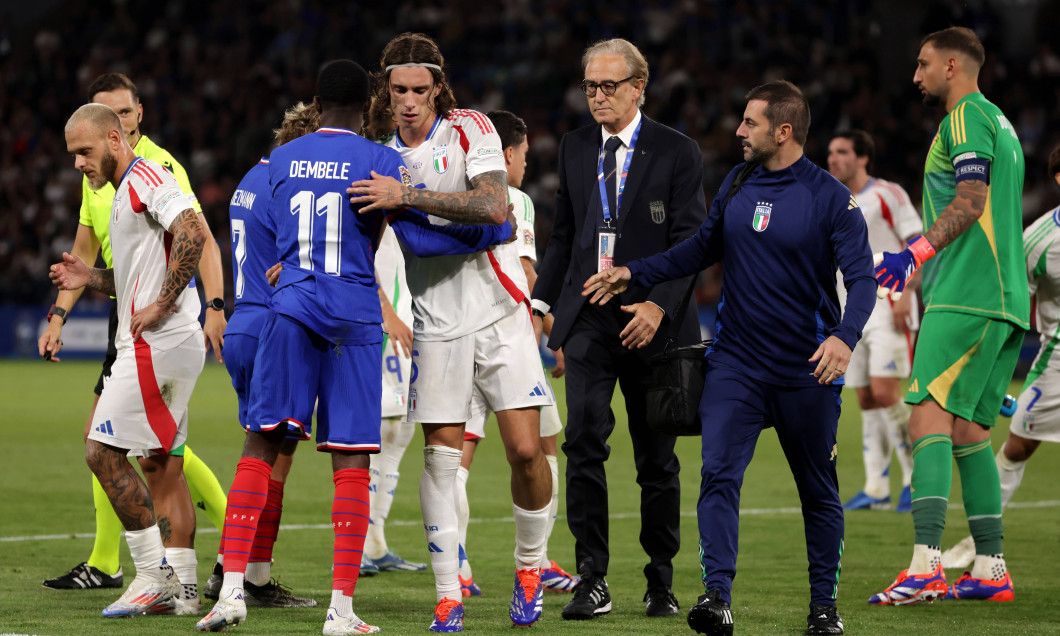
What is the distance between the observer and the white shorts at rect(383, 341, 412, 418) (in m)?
7.29

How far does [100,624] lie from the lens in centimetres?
536

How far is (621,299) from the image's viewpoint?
5.99 metres

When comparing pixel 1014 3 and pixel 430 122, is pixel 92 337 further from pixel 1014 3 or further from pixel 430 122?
pixel 430 122

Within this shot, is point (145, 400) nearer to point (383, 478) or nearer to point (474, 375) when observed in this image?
point (474, 375)

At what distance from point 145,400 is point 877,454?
6001mm

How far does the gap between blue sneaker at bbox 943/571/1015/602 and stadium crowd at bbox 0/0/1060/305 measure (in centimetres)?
1645

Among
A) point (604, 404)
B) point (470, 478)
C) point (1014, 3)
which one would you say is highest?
point (1014, 3)

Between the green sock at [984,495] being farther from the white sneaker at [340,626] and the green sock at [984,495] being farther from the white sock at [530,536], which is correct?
the white sneaker at [340,626]

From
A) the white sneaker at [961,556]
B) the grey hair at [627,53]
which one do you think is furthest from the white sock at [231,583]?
the white sneaker at [961,556]

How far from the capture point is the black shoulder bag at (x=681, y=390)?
5371 mm

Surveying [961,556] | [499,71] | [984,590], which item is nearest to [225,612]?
[984,590]

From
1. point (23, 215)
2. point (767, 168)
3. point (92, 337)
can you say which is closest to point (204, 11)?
point (23, 215)

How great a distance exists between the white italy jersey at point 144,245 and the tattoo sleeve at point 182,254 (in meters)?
0.08

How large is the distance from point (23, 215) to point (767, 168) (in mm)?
25793
